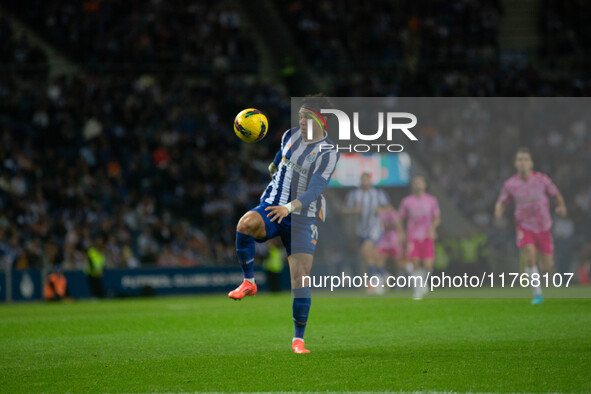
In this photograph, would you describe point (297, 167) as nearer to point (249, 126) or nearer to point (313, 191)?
point (313, 191)

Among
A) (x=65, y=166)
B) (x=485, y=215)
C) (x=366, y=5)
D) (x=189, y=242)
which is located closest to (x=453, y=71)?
(x=366, y=5)

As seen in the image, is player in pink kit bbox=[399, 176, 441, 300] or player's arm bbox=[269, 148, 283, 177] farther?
player in pink kit bbox=[399, 176, 441, 300]

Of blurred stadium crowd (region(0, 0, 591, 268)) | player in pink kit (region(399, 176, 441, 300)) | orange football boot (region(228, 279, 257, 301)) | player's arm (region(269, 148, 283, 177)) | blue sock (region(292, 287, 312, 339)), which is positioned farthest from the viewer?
blurred stadium crowd (region(0, 0, 591, 268))

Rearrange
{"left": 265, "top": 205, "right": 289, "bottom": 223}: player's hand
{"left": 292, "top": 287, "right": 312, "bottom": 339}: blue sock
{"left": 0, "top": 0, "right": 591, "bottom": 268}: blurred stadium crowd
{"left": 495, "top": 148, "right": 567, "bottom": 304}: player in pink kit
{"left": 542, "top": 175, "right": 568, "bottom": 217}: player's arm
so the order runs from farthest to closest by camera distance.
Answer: {"left": 0, "top": 0, "right": 591, "bottom": 268}: blurred stadium crowd < {"left": 495, "top": 148, "right": 567, "bottom": 304}: player in pink kit < {"left": 542, "top": 175, "right": 568, "bottom": 217}: player's arm < {"left": 292, "top": 287, "right": 312, "bottom": 339}: blue sock < {"left": 265, "top": 205, "right": 289, "bottom": 223}: player's hand

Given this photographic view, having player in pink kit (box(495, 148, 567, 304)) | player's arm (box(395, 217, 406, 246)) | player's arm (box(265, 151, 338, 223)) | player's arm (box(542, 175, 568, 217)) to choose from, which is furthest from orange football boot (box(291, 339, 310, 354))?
player's arm (box(395, 217, 406, 246))

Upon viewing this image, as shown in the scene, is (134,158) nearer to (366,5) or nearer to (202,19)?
(202,19)

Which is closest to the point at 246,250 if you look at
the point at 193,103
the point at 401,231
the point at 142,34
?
the point at 401,231

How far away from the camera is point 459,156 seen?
971 inches

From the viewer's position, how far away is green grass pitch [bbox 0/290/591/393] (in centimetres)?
688

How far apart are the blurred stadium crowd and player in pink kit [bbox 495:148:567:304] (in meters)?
8.28

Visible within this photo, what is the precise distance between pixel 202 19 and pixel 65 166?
8.42m

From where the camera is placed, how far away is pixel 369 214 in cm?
1997

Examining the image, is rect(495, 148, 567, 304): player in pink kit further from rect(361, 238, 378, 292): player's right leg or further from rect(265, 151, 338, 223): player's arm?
rect(265, 151, 338, 223): player's arm

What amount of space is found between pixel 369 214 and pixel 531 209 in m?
5.68
